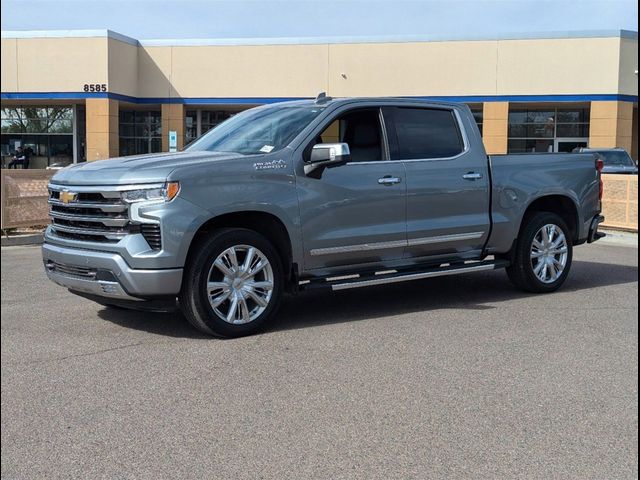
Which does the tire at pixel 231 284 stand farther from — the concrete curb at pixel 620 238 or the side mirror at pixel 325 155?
the concrete curb at pixel 620 238

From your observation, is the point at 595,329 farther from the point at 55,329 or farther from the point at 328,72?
the point at 328,72

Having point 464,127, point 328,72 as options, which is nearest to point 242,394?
point 464,127

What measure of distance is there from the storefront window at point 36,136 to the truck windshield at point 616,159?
24.9 m

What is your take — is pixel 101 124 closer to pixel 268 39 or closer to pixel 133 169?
pixel 268 39

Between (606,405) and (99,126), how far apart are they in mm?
29993

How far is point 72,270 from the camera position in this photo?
5977 millimetres

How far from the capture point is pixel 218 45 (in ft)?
107

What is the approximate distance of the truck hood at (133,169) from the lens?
5.65 meters

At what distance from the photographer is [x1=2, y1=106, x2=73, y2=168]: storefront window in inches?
1403

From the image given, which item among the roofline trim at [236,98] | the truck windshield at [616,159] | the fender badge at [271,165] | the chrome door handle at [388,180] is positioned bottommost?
the chrome door handle at [388,180]

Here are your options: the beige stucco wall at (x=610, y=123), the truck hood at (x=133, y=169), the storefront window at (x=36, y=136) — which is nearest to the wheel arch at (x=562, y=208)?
the truck hood at (x=133, y=169)

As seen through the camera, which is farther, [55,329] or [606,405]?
[55,329]

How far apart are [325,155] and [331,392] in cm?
235

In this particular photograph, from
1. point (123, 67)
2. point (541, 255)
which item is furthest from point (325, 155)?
point (123, 67)
